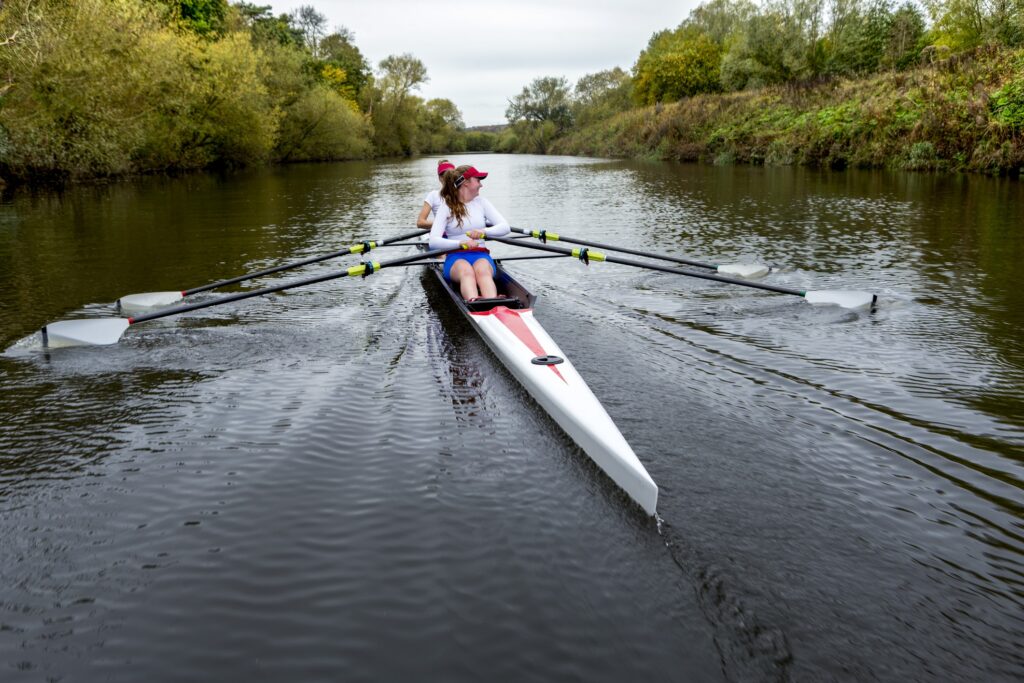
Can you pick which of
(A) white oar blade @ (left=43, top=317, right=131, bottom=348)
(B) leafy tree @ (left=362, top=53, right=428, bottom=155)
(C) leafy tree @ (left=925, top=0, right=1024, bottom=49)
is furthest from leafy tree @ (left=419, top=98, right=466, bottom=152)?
(A) white oar blade @ (left=43, top=317, right=131, bottom=348)

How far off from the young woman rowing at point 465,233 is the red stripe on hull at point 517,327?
20.2 inches

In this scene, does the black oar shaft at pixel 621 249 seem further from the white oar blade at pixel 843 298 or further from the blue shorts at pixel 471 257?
the blue shorts at pixel 471 257

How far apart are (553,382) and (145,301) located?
5910mm

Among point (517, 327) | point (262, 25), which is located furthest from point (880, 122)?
point (262, 25)

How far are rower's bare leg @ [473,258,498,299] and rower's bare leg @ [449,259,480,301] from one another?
0.19ft

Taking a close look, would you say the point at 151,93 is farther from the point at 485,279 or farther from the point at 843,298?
the point at 843,298

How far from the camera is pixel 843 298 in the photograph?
305 inches

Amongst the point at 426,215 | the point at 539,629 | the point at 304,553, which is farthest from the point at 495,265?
the point at 539,629

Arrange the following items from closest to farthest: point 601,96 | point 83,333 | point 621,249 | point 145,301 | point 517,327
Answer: point 517,327 → point 83,333 → point 145,301 → point 621,249 → point 601,96

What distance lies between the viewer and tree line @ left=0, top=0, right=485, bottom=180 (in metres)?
21.1

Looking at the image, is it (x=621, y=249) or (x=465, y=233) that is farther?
(x=621, y=249)

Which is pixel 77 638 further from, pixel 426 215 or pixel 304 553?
pixel 426 215

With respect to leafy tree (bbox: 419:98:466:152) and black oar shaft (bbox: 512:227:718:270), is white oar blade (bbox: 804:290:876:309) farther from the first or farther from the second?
leafy tree (bbox: 419:98:466:152)

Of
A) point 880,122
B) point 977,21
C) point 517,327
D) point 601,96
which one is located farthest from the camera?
point 601,96
